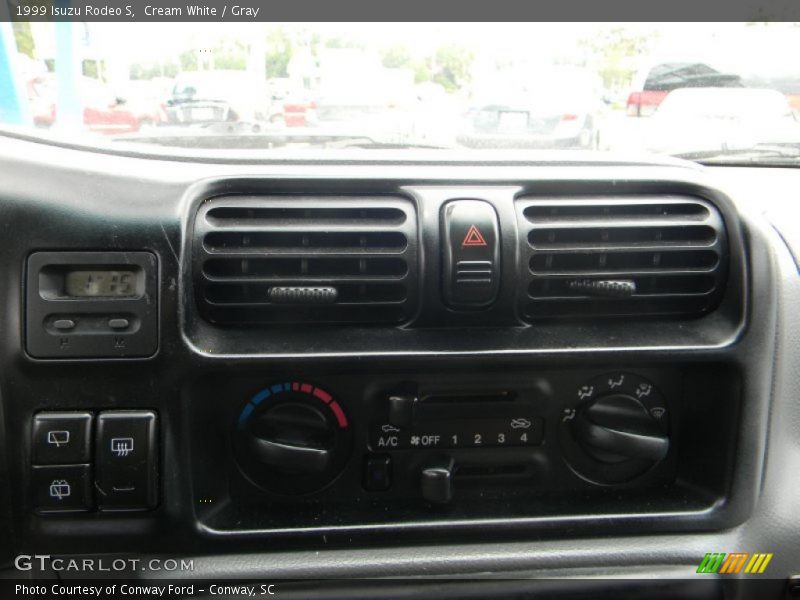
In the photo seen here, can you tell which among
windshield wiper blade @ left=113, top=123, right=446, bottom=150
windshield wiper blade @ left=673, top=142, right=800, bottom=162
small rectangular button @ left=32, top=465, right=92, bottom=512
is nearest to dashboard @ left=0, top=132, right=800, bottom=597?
small rectangular button @ left=32, top=465, right=92, bottom=512

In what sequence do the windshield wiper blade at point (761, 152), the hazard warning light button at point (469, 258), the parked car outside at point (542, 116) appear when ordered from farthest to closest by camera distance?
1. the windshield wiper blade at point (761, 152)
2. the parked car outside at point (542, 116)
3. the hazard warning light button at point (469, 258)

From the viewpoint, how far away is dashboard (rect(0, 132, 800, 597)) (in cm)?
136

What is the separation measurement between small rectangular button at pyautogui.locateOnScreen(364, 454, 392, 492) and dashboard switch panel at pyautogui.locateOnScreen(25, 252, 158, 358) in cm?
52

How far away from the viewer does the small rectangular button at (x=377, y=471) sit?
154 centimetres

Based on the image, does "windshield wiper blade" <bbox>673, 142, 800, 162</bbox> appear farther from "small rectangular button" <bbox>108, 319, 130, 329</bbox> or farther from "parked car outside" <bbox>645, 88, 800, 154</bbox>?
"small rectangular button" <bbox>108, 319, 130, 329</bbox>

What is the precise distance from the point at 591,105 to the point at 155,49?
1283 millimetres

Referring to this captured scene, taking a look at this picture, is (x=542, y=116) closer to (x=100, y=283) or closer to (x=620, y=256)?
(x=620, y=256)

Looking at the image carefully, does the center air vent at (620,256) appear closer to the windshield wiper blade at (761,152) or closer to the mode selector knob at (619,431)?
the mode selector knob at (619,431)

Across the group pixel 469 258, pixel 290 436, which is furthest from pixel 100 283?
pixel 469 258

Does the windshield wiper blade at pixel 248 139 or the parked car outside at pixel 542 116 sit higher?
the parked car outside at pixel 542 116

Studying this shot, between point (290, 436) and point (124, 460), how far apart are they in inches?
12.7

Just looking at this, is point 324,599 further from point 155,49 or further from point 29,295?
point 155,49

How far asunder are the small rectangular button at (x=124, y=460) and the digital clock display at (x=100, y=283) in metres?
0.24

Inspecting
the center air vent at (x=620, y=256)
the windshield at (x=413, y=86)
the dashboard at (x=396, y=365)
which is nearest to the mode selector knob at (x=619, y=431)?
the dashboard at (x=396, y=365)
